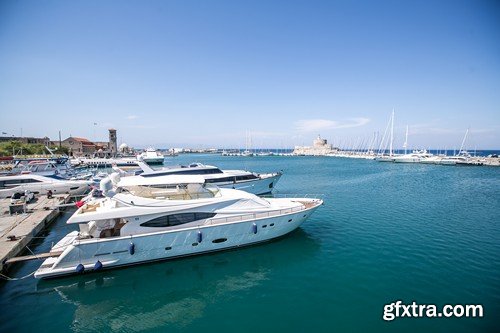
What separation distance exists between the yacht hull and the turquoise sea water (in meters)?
0.56

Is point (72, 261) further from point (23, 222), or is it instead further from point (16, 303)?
point (23, 222)

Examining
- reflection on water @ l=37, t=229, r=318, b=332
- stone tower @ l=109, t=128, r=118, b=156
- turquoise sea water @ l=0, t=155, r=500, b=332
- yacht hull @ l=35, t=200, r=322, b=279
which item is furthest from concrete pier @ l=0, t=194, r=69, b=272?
stone tower @ l=109, t=128, r=118, b=156

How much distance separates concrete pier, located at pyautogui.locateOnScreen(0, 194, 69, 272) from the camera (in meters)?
13.8

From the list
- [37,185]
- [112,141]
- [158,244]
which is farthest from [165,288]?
[112,141]

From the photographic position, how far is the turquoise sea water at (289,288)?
943 cm

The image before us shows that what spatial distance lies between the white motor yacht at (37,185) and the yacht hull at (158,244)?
20855 millimetres

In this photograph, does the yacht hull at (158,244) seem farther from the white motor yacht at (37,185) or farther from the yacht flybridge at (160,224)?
the white motor yacht at (37,185)

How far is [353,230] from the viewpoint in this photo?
18.5 m

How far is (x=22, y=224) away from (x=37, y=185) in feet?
48.4

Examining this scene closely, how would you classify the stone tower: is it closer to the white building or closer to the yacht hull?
the yacht hull

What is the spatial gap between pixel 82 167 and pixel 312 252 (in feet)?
263

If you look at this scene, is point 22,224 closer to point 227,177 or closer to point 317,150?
point 227,177

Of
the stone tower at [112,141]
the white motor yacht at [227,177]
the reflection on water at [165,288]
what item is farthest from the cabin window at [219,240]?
the stone tower at [112,141]

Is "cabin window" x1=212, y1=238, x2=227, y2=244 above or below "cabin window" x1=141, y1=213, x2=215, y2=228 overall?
below
